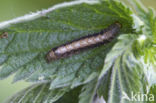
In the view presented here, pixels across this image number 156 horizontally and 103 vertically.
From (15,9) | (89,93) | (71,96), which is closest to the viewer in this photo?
(89,93)

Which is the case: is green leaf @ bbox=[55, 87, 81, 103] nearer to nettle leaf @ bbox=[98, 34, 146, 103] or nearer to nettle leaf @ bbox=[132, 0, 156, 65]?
A: nettle leaf @ bbox=[98, 34, 146, 103]

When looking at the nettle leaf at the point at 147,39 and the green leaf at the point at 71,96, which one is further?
the green leaf at the point at 71,96

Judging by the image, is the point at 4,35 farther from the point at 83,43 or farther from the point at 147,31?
the point at 147,31

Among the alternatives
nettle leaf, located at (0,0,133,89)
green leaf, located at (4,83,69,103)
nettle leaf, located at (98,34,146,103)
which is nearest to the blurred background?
green leaf, located at (4,83,69,103)

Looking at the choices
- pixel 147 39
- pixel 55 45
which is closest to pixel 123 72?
pixel 147 39


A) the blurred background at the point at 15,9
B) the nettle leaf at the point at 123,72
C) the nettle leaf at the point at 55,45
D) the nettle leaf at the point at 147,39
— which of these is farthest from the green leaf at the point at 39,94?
the blurred background at the point at 15,9

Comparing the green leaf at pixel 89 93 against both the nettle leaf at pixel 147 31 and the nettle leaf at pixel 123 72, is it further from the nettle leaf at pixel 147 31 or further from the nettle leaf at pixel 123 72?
the nettle leaf at pixel 147 31
